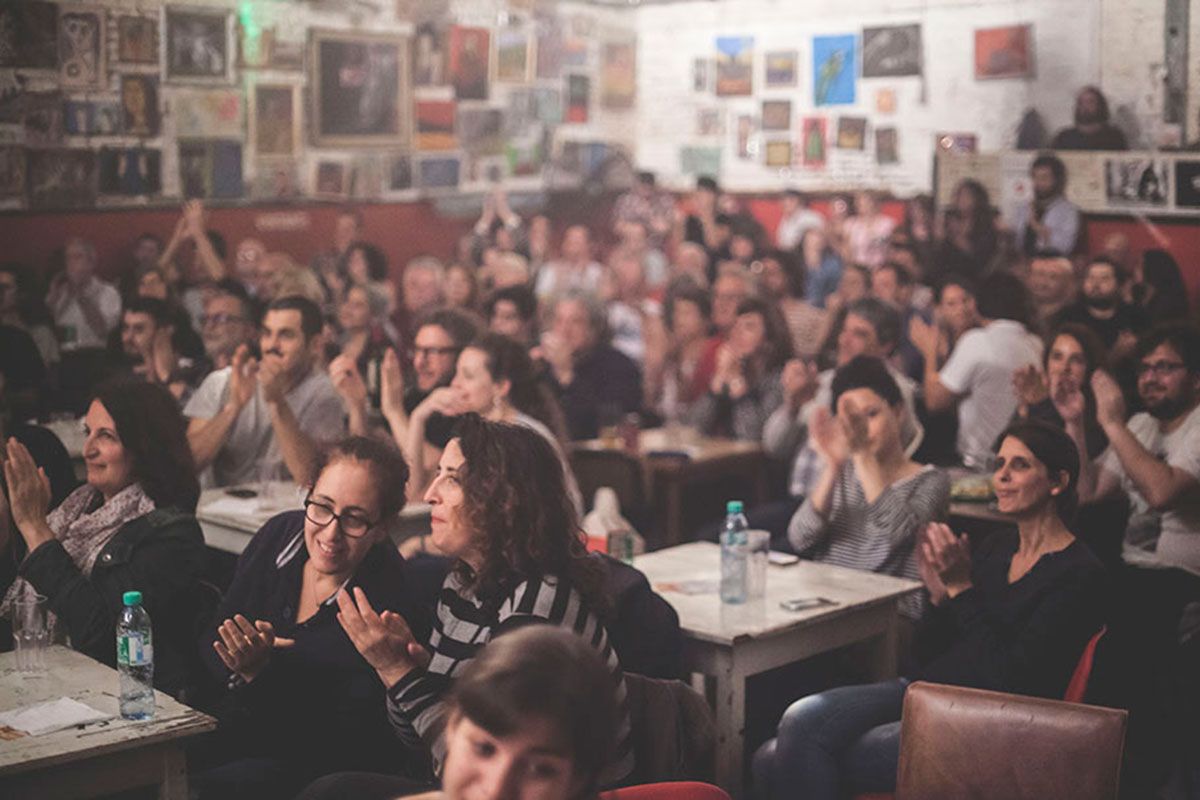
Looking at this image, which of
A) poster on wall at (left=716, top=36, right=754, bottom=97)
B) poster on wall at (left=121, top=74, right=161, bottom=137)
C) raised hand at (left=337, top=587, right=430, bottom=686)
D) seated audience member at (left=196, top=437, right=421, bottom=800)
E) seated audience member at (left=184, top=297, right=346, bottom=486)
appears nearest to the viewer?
raised hand at (left=337, top=587, right=430, bottom=686)

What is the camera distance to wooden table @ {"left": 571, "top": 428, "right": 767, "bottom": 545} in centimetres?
713

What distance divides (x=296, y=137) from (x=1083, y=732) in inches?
340

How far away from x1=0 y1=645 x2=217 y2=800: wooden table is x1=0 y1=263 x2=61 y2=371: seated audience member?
4262 millimetres

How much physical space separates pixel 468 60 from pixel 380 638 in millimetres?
9382

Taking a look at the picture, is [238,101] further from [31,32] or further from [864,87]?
[864,87]

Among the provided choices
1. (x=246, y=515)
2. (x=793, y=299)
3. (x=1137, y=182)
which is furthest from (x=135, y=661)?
(x=1137, y=182)

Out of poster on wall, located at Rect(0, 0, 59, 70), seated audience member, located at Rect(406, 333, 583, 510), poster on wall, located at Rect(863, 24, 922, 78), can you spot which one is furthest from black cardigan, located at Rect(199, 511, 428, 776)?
poster on wall, located at Rect(863, 24, 922, 78)

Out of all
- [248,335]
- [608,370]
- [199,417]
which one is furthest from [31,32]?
[608,370]

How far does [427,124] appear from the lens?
38.8ft

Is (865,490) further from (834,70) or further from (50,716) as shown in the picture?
(834,70)

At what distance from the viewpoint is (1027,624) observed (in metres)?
4.02

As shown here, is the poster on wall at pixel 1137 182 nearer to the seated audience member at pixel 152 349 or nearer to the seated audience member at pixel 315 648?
the seated audience member at pixel 152 349

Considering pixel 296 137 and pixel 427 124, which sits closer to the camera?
pixel 296 137

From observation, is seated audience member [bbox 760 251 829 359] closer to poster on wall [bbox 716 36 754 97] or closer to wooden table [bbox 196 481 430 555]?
poster on wall [bbox 716 36 754 97]
